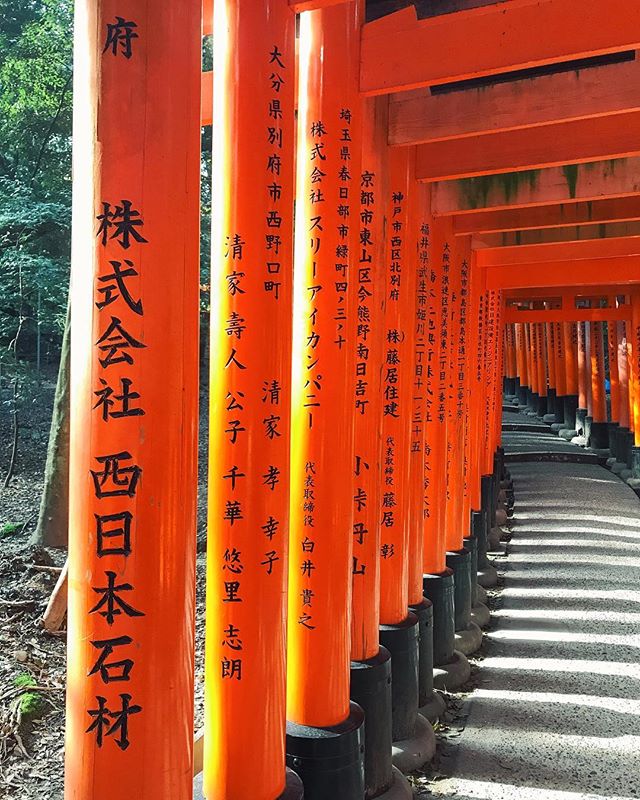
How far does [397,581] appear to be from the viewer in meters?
4.04

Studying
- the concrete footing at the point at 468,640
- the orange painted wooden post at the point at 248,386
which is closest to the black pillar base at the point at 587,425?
the concrete footing at the point at 468,640

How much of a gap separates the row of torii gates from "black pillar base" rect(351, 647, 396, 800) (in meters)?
0.01

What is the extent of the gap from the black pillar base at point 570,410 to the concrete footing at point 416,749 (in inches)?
697

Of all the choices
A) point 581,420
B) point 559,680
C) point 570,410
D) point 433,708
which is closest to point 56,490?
Result: point 433,708

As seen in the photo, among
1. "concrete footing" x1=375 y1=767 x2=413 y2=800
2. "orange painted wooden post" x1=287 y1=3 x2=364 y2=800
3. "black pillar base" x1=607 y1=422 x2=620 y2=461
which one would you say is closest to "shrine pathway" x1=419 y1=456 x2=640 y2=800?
"concrete footing" x1=375 y1=767 x2=413 y2=800

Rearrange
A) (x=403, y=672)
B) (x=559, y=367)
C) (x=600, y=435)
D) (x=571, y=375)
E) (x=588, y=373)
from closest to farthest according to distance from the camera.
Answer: (x=403, y=672) < (x=600, y=435) < (x=588, y=373) < (x=571, y=375) < (x=559, y=367)

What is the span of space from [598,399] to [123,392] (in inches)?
664

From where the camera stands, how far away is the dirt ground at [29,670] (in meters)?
3.56

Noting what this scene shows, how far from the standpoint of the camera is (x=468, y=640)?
594 cm

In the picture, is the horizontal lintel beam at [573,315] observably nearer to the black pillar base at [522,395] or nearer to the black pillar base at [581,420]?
the black pillar base at [581,420]

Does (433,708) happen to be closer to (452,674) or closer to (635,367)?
(452,674)

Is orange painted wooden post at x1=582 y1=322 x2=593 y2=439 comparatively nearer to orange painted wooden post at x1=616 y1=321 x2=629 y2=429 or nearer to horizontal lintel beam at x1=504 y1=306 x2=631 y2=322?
orange painted wooden post at x1=616 y1=321 x2=629 y2=429

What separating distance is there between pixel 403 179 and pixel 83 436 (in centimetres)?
308

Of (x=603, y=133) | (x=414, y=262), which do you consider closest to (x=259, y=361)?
(x=414, y=262)
